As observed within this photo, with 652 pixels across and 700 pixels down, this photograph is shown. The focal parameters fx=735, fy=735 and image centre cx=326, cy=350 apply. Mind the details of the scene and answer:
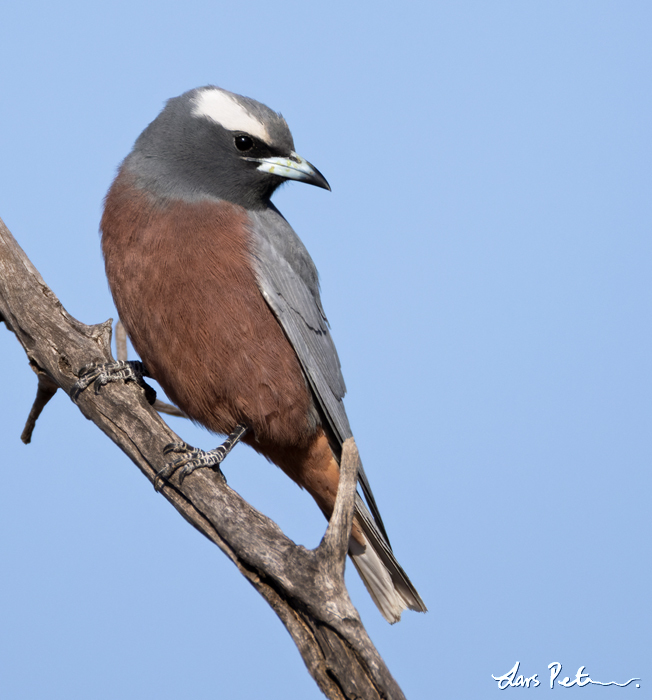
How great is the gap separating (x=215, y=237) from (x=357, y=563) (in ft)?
8.27

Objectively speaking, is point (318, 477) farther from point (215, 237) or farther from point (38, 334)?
point (38, 334)

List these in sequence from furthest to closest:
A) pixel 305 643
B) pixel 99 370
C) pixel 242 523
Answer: pixel 99 370 < pixel 242 523 < pixel 305 643

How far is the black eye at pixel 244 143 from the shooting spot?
4.92m

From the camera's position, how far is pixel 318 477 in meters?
5.16

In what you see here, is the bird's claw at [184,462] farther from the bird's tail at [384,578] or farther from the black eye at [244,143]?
the black eye at [244,143]

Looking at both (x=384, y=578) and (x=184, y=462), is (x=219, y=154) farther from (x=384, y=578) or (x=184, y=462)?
(x=384, y=578)

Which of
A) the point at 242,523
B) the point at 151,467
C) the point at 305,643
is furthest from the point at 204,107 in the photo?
the point at 305,643

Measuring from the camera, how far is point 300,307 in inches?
197

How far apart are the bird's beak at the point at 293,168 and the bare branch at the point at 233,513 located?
5.09 ft

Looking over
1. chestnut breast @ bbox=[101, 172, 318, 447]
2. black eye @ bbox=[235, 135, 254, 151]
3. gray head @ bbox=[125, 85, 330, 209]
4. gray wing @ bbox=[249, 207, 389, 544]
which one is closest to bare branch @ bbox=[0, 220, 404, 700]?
chestnut breast @ bbox=[101, 172, 318, 447]

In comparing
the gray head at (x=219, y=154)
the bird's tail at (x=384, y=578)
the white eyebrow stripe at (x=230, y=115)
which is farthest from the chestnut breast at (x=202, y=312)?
the bird's tail at (x=384, y=578)

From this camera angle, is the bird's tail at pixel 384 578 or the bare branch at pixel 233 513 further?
the bird's tail at pixel 384 578

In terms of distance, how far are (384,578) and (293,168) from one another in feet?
9.68

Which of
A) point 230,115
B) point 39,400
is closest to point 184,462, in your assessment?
point 39,400
